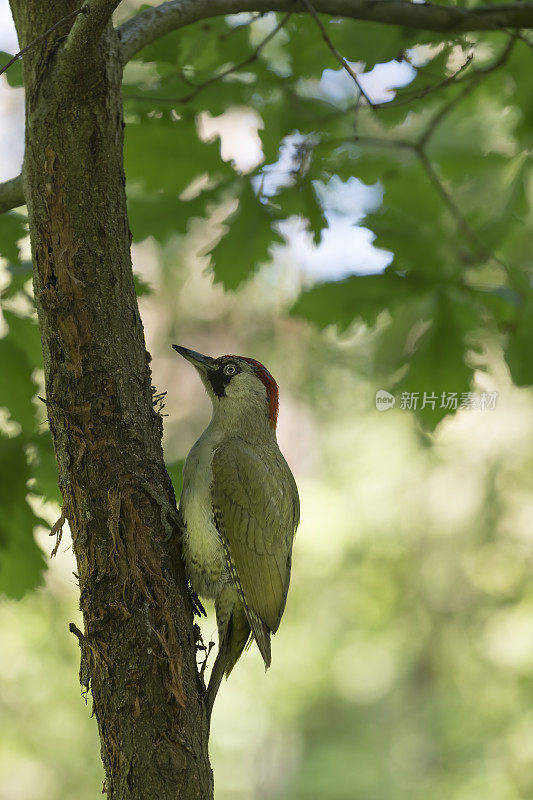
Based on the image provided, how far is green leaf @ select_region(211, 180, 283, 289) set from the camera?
3.13m

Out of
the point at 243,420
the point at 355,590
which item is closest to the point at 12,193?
the point at 243,420

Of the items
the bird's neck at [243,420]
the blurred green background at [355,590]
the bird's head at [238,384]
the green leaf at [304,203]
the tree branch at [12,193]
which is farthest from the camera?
the blurred green background at [355,590]

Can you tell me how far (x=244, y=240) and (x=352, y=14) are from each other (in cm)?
94

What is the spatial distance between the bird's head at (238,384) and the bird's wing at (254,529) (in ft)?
1.27

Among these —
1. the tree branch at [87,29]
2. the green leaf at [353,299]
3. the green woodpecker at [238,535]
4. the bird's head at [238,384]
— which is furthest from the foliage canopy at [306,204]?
the tree branch at [87,29]

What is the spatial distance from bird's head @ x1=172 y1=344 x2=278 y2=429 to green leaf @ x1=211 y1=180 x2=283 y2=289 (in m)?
0.40

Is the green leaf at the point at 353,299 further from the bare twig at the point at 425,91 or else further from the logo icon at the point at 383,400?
the logo icon at the point at 383,400

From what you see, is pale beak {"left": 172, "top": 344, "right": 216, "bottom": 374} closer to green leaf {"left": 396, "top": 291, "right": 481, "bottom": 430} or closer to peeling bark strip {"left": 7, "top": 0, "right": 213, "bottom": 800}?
green leaf {"left": 396, "top": 291, "right": 481, "bottom": 430}

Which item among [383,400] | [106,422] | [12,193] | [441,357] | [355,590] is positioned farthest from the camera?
[355,590]

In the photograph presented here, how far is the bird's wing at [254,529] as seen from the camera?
2805mm

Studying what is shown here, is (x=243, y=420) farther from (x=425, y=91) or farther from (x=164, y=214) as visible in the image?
(x=425, y=91)

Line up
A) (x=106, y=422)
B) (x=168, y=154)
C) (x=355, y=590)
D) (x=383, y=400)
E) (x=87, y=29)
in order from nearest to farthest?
1. (x=87, y=29)
2. (x=106, y=422)
3. (x=168, y=154)
4. (x=383, y=400)
5. (x=355, y=590)

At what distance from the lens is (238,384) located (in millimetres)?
3363

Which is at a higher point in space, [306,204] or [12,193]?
[306,204]
